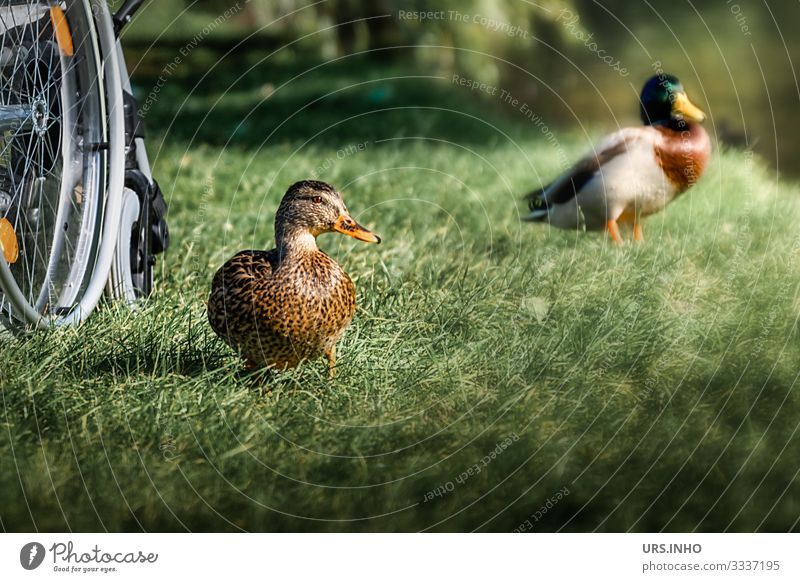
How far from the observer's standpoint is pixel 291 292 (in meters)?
2.81

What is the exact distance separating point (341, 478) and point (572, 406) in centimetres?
66

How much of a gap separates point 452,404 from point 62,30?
1.56 metres

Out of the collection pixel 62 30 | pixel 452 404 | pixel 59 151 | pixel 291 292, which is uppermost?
pixel 62 30

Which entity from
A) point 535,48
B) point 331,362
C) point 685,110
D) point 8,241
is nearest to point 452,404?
point 331,362

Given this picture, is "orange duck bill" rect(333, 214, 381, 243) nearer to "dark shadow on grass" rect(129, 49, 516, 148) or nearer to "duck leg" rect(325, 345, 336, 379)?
"duck leg" rect(325, 345, 336, 379)

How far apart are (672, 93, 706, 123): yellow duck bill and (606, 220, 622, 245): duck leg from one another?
0.46 metres

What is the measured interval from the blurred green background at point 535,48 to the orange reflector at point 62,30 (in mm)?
4175

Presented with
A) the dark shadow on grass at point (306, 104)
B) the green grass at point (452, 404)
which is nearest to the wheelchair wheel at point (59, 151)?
the green grass at point (452, 404)

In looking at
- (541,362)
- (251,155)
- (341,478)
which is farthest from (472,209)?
(341,478)

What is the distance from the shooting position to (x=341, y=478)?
8.49 ft

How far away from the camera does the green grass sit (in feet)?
8.32

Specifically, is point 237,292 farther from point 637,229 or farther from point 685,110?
point 685,110

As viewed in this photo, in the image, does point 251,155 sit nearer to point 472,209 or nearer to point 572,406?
point 472,209

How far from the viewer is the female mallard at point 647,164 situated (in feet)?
12.9
